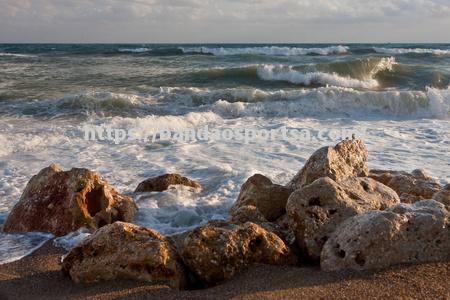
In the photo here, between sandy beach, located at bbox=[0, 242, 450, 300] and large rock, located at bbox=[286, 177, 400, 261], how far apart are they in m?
0.26

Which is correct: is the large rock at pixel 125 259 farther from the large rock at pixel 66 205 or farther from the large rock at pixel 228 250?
the large rock at pixel 66 205

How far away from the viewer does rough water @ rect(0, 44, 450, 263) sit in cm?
552

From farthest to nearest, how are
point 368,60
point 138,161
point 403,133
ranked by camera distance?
point 368,60, point 403,133, point 138,161

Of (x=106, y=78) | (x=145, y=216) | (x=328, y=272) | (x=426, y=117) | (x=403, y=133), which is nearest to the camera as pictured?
(x=328, y=272)

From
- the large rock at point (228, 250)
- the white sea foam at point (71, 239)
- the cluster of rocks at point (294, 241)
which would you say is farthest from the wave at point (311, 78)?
the large rock at point (228, 250)

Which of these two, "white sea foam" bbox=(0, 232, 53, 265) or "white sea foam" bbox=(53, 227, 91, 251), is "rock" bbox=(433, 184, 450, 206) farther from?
"white sea foam" bbox=(0, 232, 53, 265)

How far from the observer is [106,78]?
16859mm

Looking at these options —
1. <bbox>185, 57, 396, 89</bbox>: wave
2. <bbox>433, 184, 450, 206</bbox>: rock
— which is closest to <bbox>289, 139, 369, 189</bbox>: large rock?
<bbox>433, 184, 450, 206</bbox>: rock

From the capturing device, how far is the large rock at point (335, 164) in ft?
14.4

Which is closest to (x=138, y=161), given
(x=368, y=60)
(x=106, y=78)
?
(x=106, y=78)

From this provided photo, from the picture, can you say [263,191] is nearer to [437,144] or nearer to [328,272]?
[328,272]

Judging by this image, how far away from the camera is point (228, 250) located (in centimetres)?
298

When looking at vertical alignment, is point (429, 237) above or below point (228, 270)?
above

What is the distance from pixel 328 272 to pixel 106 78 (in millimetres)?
14998
